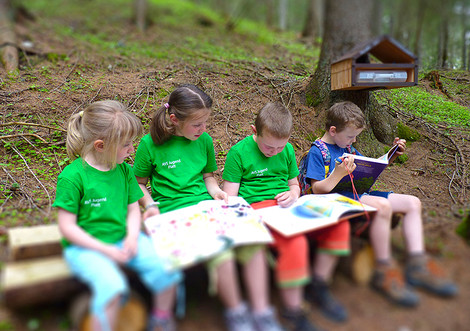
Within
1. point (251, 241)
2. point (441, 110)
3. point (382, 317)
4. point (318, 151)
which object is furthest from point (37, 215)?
point (441, 110)

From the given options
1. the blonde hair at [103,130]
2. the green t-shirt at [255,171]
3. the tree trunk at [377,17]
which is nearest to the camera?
the blonde hair at [103,130]

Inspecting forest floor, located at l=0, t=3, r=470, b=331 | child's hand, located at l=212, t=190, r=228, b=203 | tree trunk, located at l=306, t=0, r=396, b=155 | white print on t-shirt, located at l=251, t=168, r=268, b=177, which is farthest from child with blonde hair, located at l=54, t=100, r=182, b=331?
tree trunk, located at l=306, t=0, r=396, b=155

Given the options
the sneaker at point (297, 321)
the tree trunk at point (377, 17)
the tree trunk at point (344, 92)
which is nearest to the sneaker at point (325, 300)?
the sneaker at point (297, 321)

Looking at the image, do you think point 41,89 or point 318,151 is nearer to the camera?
point 318,151

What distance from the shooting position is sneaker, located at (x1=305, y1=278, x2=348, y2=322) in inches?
74.3

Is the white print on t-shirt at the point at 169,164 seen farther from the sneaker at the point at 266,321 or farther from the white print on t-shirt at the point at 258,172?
the sneaker at the point at 266,321

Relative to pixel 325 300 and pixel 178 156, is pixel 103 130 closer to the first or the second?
pixel 178 156

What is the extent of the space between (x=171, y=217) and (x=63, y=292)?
864 mm

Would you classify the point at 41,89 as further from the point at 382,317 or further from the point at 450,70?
the point at 450,70

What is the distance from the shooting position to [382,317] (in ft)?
6.14

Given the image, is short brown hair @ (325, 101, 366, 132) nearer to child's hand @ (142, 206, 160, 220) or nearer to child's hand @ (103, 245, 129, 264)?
child's hand @ (142, 206, 160, 220)

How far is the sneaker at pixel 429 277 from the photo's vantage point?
6.40 ft

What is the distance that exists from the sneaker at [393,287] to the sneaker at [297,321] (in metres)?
0.46

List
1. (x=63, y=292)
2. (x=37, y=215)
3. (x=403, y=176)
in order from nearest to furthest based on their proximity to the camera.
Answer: (x=63, y=292)
(x=37, y=215)
(x=403, y=176)
